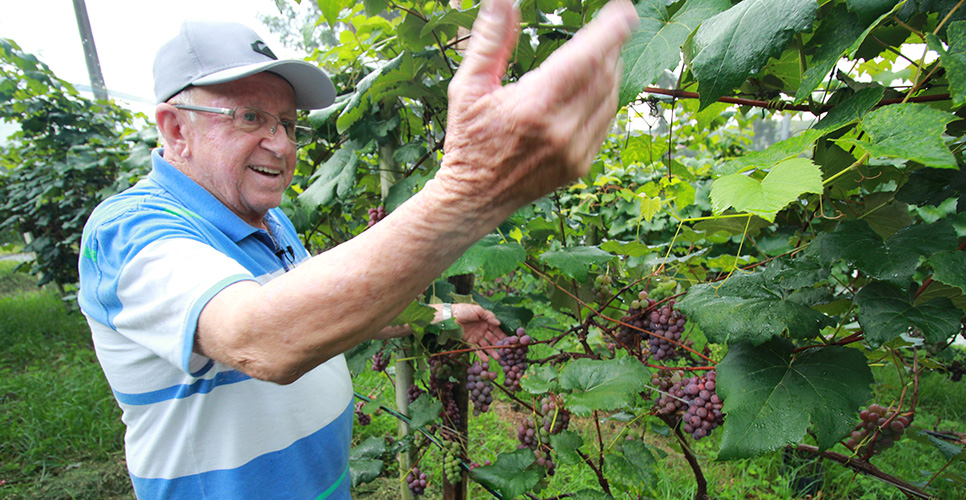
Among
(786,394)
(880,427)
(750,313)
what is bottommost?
(880,427)

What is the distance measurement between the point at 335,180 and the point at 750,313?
1.35 metres

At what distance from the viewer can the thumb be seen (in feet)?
2.05

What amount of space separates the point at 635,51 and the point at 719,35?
0.15m

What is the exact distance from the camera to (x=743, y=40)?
71cm

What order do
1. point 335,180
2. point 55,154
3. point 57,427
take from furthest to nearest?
point 55,154 → point 57,427 → point 335,180

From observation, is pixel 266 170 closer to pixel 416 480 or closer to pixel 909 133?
pixel 416 480

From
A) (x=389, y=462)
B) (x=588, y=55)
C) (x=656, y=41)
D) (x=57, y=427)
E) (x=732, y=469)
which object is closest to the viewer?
(x=588, y=55)

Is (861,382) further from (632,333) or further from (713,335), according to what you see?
(632,333)

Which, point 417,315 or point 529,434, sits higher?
point 417,315

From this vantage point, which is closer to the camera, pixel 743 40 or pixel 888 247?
pixel 743 40

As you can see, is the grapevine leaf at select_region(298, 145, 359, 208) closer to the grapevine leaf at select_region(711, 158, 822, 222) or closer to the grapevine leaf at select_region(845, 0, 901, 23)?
the grapevine leaf at select_region(711, 158, 822, 222)

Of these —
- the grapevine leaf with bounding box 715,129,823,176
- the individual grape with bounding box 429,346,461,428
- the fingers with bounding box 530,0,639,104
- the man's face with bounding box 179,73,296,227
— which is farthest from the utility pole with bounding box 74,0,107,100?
the grapevine leaf with bounding box 715,129,823,176

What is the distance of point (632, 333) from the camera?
1.57 meters

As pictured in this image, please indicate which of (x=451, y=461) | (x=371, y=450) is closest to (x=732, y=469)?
(x=451, y=461)
